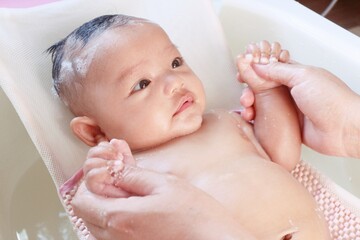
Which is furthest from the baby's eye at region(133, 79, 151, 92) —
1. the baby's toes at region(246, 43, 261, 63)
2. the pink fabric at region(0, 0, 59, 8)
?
the pink fabric at region(0, 0, 59, 8)

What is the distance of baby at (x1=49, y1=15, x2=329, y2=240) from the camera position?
3.12ft

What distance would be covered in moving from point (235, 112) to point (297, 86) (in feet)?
0.48

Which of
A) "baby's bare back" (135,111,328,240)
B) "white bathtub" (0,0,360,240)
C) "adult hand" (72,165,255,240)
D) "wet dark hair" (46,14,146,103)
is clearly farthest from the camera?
"white bathtub" (0,0,360,240)

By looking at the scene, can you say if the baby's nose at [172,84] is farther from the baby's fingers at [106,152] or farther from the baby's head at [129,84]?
the baby's fingers at [106,152]

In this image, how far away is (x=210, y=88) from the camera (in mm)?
1283

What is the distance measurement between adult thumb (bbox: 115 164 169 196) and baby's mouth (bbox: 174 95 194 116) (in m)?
0.18

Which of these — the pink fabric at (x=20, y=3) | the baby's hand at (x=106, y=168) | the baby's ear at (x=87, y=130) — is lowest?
the baby's ear at (x=87, y=130)

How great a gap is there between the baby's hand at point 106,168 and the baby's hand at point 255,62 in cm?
32

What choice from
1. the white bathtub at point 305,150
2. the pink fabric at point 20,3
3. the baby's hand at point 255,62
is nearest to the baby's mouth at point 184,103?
the baby's hand at point 255,62

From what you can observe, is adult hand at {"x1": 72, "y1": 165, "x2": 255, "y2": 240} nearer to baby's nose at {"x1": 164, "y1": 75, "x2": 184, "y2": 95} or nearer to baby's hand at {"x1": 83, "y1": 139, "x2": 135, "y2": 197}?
baby's hand at {"x1": 83, "y1": 139, "x2": 135, "y2": 197}

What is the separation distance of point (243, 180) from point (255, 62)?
248 mm

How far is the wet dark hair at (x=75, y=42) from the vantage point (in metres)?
1.03

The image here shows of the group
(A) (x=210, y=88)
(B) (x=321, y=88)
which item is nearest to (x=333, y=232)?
(B) (x=321, y=88)

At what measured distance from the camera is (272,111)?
42.3 inches
